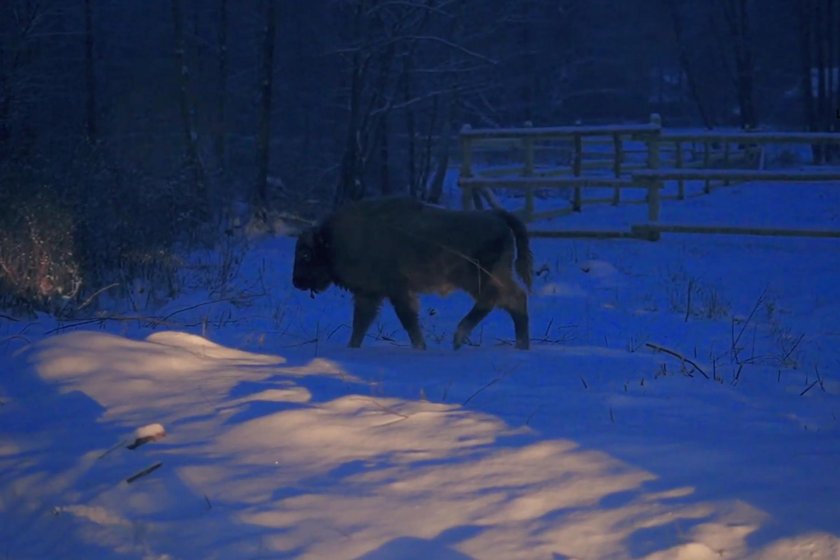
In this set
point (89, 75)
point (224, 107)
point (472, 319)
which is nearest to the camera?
point (472, 319)

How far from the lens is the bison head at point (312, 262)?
828 cm

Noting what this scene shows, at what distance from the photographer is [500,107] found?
26.8m

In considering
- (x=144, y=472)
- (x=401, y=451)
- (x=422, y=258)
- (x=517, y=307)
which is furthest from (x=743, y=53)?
(x=144, y=472)

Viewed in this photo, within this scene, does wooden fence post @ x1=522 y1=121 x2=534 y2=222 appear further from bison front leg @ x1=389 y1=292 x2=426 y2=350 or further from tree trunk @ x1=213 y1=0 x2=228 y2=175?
bison front leg @ x1=389 y1=292 x2=426 y2=350

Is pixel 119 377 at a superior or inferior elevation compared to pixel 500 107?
inferior

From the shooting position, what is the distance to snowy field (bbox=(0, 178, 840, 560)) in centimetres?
347

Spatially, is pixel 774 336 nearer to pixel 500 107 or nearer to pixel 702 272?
pixel 702 272

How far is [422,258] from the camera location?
7.93 meters

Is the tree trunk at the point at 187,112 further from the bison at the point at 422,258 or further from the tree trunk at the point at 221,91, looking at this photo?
the bison at the point at 422,258

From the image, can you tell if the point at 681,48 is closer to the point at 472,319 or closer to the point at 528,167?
the point at 528,167

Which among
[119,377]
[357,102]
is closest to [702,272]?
[357,102]

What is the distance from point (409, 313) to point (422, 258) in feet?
1.53

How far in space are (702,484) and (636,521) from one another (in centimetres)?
45

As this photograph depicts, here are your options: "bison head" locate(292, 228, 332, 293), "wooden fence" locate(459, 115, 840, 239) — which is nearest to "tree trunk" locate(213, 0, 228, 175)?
"wooden fence" locate(459, 115, 840, 239)
